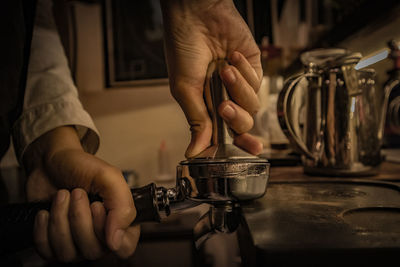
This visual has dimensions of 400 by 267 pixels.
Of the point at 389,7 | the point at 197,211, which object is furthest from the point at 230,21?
the point at 389,7

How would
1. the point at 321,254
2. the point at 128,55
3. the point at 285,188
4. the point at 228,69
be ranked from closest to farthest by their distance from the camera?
the point at 321,254 < the point at 228,69 < the point at 285,188 < the point at 128,55

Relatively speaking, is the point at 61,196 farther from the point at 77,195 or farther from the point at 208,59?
the point at 208,59

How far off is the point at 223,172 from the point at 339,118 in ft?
1.04

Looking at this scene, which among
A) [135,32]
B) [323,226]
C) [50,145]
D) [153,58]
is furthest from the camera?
[135,32]

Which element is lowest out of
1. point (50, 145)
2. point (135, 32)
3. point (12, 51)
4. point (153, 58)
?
point (50, 145)

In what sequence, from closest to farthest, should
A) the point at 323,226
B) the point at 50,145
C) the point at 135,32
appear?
the point at 323,226
the point at 50,145
the point at 135,32

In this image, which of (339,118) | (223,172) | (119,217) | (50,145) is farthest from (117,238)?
(339,118)

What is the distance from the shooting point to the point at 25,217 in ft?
0.94

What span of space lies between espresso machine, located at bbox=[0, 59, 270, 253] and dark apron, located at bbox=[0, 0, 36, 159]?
12 centimetres

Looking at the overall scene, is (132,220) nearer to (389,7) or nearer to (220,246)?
(220,246)

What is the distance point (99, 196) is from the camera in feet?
1.09

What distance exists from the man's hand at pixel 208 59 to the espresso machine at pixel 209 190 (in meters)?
0.01

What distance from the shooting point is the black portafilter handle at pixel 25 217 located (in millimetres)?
278

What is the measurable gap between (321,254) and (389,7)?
2.05 ft
